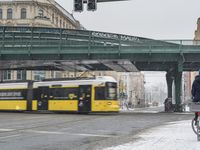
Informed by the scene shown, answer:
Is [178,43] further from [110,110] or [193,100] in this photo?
[193,100]

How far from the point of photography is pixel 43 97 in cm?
4291

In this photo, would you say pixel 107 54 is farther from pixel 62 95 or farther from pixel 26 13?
pixel 26 13

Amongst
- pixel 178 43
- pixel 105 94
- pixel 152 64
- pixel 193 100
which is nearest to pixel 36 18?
pixel 152 64

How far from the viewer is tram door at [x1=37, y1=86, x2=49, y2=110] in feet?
140

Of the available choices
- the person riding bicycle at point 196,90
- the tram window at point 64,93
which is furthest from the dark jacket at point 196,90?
the tram window at point 64,93

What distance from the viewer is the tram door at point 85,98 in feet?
131

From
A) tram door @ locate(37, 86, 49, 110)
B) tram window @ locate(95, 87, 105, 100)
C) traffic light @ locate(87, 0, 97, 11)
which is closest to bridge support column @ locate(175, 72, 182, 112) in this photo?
tram window @ locate(95, 87, 105, 100)

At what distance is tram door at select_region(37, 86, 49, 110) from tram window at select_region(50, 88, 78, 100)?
70cm

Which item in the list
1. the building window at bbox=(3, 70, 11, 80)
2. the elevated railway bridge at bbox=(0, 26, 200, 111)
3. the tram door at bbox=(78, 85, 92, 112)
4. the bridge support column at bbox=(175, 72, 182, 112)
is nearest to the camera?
the tram door at bbox=(78, 85, 92, 112)

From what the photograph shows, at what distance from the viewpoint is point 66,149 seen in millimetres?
12398

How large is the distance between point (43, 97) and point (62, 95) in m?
2.37

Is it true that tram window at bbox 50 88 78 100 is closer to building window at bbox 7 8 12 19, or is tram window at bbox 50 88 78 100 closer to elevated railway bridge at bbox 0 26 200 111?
elevated railway bridge at bbox 0 26 200 111

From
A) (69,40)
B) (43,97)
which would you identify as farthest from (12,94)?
(69,40)

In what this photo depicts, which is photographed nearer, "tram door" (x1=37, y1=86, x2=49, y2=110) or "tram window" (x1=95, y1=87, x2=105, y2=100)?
"tram window" (x1=95, y1=87, x2=105, y2=100)
